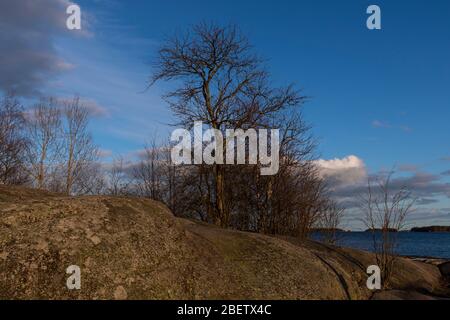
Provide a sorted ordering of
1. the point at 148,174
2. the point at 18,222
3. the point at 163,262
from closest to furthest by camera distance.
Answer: the point at 18,222 → the point at 163,262 → the point at 148,174

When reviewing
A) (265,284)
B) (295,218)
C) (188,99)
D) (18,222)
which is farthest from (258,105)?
(18,222)

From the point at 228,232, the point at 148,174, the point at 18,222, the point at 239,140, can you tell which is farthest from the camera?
the point at 148,174

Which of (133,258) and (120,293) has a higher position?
(133,258)

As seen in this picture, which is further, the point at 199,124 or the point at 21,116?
the point at 21,116

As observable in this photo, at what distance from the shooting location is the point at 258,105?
18125 millimetres

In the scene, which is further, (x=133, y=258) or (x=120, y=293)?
(x=133, y=258)

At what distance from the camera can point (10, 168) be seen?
1170 inches

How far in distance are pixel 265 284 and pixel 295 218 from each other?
10.6 metres
